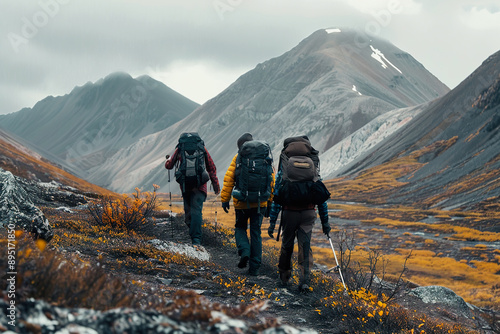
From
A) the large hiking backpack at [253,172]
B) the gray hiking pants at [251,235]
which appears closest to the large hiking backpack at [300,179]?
the large hiking backpack at [253,172]

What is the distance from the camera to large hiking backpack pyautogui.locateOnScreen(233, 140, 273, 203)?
7.57m

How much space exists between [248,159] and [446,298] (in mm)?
8703

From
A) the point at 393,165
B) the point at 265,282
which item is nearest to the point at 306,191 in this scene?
the point at 265,282

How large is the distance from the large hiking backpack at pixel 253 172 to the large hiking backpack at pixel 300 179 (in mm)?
762

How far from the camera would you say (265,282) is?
763cm

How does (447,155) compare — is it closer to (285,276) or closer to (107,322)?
(285,276)

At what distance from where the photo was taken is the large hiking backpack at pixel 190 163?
Answer: 30.4 ft

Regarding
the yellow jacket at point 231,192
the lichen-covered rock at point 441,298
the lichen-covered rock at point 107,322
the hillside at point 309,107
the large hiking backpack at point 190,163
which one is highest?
the hillside at point 309,107

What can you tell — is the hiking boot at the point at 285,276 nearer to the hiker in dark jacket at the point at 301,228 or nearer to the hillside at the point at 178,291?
the hillside at the point at 178,291

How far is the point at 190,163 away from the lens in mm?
9289

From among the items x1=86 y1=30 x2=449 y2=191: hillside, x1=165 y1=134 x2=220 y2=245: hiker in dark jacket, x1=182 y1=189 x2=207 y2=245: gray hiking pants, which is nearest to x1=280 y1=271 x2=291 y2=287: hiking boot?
x1=165 y1=134 x2=220 y2=245: hiker in dark jacket

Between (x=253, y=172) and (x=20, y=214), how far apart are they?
417 cm

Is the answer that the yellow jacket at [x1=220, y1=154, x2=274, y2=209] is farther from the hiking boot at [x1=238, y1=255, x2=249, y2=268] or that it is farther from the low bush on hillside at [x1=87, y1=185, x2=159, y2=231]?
the low bush on hillside at [x1=87, y1=185, x2=159, y2=231]

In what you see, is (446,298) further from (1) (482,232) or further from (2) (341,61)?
(2) (341,61)
